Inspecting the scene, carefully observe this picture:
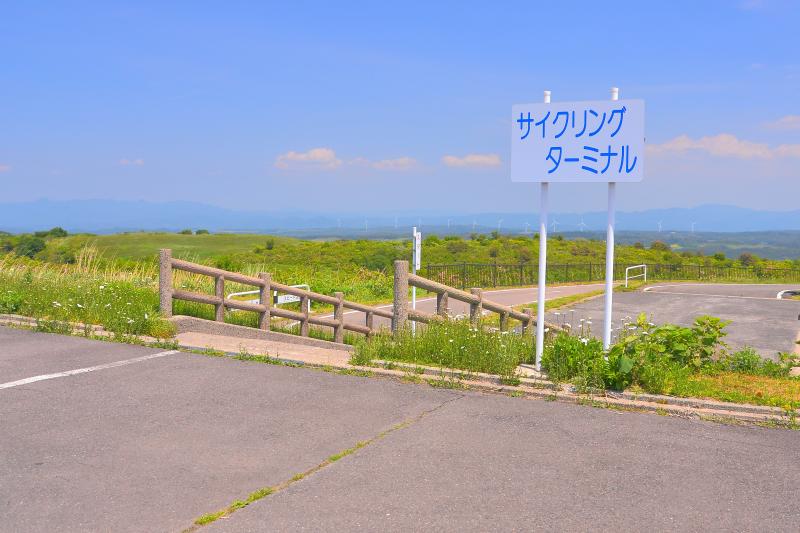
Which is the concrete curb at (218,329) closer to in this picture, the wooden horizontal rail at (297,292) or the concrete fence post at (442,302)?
the wooden horizontal rail at (297,292)

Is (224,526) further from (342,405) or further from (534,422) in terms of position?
(534,422)

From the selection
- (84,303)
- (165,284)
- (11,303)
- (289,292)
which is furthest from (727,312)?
(11,303)

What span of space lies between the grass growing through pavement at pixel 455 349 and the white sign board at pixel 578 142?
6.40ft

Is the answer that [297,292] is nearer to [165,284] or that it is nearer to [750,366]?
[165,284]

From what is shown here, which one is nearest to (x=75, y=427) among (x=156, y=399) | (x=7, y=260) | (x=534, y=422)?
(x=156, y=399)

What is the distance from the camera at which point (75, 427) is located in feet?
19.2

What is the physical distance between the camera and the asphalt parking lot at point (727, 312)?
56.9 feet

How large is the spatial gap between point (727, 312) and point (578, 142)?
18.4 metres

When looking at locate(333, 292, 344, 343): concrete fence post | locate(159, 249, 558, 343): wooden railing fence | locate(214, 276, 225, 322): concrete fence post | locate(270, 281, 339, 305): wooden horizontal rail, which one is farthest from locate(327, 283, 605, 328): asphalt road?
locate(214, 276, 225, 322): concrete fence post

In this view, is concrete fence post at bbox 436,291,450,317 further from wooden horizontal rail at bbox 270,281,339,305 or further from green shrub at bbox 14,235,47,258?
green shrub at bbox 14,235,47,258

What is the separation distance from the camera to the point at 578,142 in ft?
25.2

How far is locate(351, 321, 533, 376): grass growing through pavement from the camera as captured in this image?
7820 mm

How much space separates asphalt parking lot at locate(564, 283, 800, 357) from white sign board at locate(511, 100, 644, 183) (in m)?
8.13

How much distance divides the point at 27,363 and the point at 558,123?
683 cm
